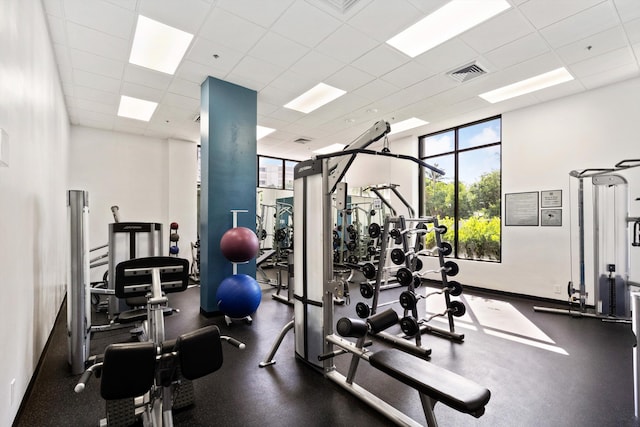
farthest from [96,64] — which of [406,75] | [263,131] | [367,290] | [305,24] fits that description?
[367,290]

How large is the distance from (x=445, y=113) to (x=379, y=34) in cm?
280

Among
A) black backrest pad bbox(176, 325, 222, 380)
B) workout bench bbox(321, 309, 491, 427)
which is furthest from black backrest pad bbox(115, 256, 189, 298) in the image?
workout bench bbox(321, 309, 491, 427)

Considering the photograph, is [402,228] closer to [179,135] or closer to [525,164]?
[525,164]

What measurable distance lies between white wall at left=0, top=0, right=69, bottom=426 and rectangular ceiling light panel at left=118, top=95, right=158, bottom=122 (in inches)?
74.8

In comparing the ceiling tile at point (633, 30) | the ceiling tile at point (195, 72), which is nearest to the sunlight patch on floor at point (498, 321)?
the ceiling tile at point (633, 30)

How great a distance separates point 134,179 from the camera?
21.9 ft

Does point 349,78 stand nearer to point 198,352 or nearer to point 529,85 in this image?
point 529,85

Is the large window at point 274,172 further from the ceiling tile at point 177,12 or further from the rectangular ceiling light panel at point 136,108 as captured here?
the ceiling tile at point 177,12

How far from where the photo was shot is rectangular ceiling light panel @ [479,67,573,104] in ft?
13.6

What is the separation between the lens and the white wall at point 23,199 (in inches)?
65.7

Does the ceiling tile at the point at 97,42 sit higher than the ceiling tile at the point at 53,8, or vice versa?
the ceiling tile at the point at 53,8

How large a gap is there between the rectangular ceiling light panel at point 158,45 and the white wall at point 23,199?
0.80 m

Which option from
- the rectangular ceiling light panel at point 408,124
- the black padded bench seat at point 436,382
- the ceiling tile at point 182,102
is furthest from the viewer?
the rectangular ceiling light panel at point 408,124

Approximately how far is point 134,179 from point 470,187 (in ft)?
23.6
